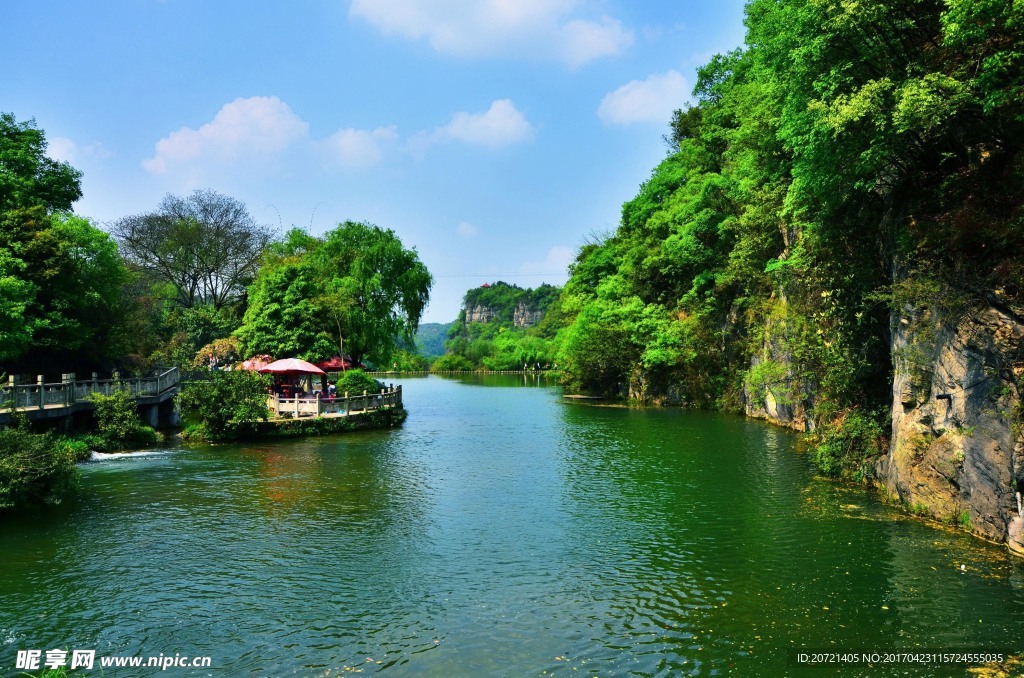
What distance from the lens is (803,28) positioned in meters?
17.1

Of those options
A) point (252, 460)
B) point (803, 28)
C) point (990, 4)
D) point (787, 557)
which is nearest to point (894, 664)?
point (787, 557)

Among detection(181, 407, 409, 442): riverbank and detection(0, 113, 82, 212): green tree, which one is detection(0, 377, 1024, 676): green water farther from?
detection(0, 113, 82, 212): green tree

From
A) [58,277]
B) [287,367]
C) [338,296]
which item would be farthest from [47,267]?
[338,296]

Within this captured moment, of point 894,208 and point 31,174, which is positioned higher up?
point 31,174

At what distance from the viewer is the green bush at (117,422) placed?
27719 mm

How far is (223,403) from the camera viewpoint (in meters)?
30.5

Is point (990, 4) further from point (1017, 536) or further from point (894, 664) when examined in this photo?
point (894, 664)

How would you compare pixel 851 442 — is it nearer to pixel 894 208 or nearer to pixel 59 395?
pixel 894 208

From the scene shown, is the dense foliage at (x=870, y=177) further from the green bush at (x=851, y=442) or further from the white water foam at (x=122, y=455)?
the white water foam at (x=122, y=455)

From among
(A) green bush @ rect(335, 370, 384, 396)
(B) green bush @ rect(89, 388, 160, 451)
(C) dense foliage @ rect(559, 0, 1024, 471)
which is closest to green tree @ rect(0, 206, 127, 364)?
(B) green bush @ rect(89, 388, 160, 451)

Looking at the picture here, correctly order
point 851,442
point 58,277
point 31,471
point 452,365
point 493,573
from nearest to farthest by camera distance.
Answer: point 493,573 → point 31,471 → point 851,442 → point 58,277 → point 452,365

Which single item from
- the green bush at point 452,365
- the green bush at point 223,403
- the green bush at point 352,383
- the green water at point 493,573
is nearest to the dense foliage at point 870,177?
the green water at point 493,573

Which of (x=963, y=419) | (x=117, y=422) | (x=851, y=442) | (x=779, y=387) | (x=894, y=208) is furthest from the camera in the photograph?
(x=779, y=387)

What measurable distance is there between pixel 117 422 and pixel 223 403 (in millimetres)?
4300
